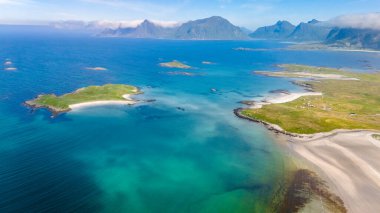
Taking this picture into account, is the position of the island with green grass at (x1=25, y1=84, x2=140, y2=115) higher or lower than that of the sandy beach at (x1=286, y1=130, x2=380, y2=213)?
lower

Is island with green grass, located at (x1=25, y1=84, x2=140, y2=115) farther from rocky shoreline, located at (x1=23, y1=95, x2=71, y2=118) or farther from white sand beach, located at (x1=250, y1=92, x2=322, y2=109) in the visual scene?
white sand beach, located at (x1=250, y1=92, x2=322, y2=109)

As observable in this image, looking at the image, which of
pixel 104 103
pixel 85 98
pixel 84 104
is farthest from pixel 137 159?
pixel 85 98

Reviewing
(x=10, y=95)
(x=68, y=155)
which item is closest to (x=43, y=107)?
(x=10, y=95)

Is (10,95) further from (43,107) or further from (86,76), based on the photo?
(86,76)

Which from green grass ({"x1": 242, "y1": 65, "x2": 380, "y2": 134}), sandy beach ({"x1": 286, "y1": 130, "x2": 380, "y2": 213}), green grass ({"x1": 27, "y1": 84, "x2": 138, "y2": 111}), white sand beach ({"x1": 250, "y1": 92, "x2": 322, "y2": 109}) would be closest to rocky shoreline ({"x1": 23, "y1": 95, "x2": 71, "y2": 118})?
green grass ({"x1": 27, "y1": 84, "x2": 138, "y2": 111})

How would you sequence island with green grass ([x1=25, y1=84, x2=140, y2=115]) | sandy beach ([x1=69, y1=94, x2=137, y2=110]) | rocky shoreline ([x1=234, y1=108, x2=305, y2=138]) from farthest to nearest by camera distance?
1. sandy beach ([x1=69, y1=94, x2=137, y2=110])
2. island with green grass ([x1=25, y1=84, x2=140, y2=115])
3. rocky shoreline ([x1=234, y1=108, x2=305, y2=138])

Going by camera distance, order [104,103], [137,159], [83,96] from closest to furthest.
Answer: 1. [137,159]
2. [104,103]
3. [83,96]

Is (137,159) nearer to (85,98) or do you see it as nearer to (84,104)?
(84,104)
